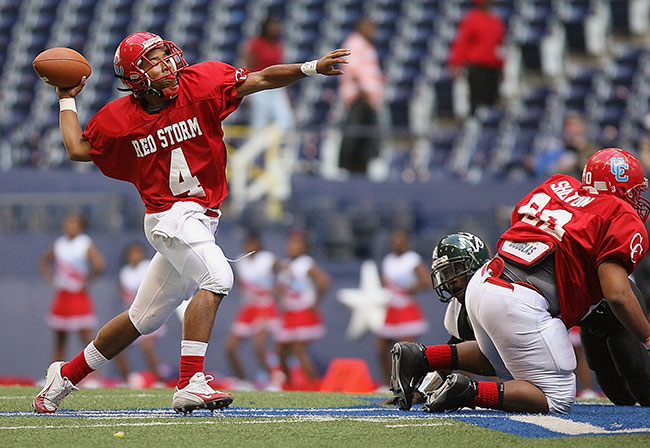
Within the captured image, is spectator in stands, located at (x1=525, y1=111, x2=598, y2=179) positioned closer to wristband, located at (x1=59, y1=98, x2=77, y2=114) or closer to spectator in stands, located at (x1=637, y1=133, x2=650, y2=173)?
spectator in stands, located at (x1=637, y1=133, x2=650, y2=173)

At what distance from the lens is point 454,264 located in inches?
199

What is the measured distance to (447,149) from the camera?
12.4 m

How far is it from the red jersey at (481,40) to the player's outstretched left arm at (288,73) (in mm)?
6806

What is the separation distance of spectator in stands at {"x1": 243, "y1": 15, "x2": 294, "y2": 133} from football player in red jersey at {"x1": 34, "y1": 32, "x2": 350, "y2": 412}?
6023 mm

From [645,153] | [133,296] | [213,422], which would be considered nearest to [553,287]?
[213,422]

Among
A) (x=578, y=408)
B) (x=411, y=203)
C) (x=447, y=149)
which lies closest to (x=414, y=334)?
(x=411, y=203)

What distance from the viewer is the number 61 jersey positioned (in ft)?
15.0

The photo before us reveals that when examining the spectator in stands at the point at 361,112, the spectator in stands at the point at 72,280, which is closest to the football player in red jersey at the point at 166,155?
the spectator in stands at the point at 72,280

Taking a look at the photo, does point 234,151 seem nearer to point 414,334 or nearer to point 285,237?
point 285,237

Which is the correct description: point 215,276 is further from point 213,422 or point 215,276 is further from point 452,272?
point 452,272

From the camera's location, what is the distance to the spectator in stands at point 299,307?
Answer: 10312 mm

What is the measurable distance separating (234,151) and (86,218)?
5.75ft

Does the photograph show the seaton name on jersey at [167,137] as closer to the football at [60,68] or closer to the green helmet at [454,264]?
the football at [60,68]

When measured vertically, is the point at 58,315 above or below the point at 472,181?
below
